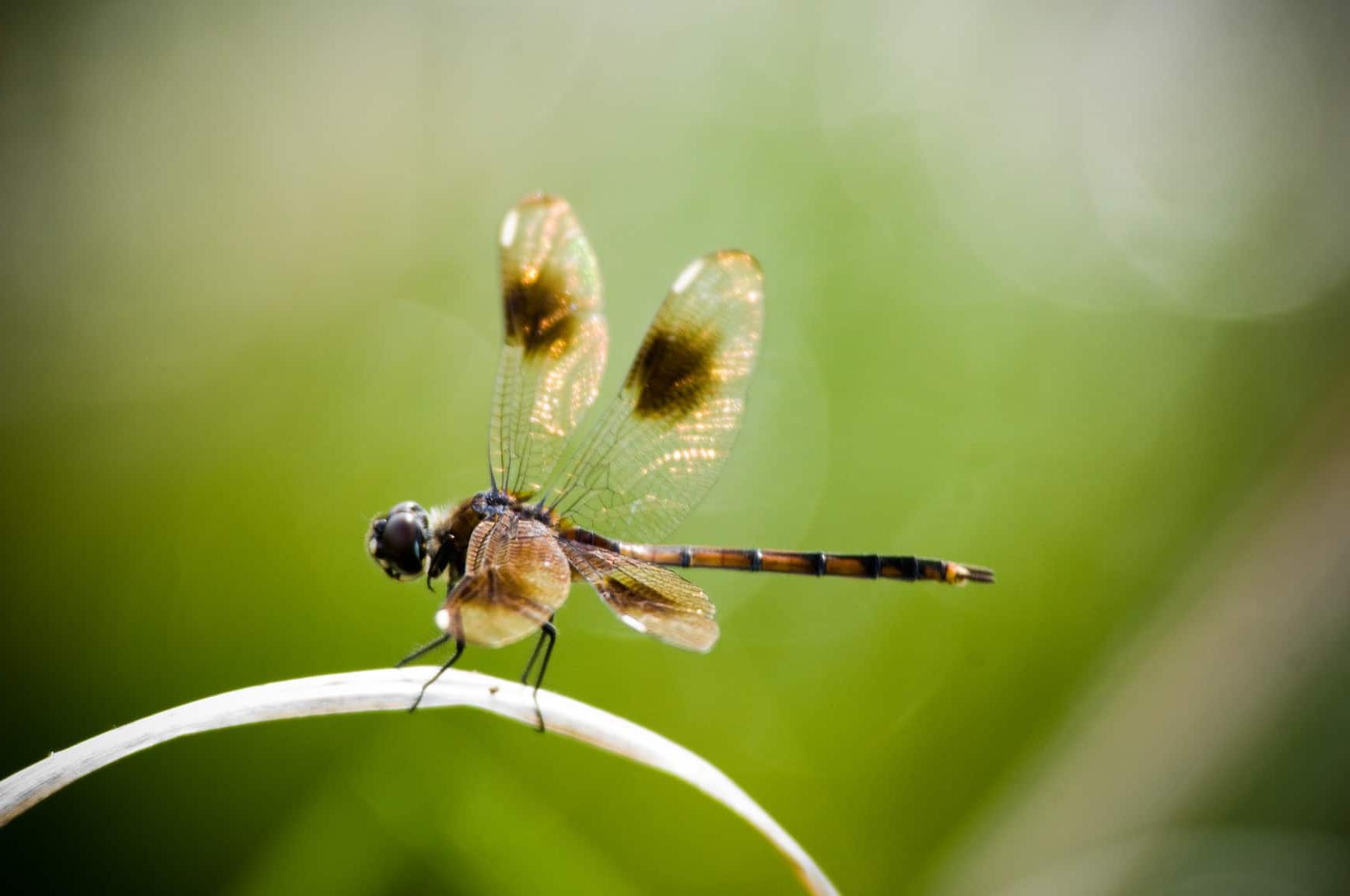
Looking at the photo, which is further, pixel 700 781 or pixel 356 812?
pixel 356 812

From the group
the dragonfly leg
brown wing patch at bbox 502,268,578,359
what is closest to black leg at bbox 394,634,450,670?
the dragonfly leg

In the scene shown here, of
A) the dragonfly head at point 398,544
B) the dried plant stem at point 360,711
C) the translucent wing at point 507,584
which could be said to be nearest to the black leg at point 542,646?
the translucent wing at point 507,584

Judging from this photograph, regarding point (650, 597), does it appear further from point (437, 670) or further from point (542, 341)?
point (542, 341)

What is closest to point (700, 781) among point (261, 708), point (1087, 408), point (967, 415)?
point (261, 708)

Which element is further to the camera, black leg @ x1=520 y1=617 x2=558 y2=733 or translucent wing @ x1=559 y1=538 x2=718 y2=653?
black leg @ x1=520 y1=617 x2=558 y2=733

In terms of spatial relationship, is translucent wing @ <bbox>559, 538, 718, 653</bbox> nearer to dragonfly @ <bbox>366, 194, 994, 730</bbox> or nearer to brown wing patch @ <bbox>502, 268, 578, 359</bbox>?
dragonfly @ <bbox>366, 194, 994, 730</bbox>

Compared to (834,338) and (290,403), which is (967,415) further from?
(290,403)
